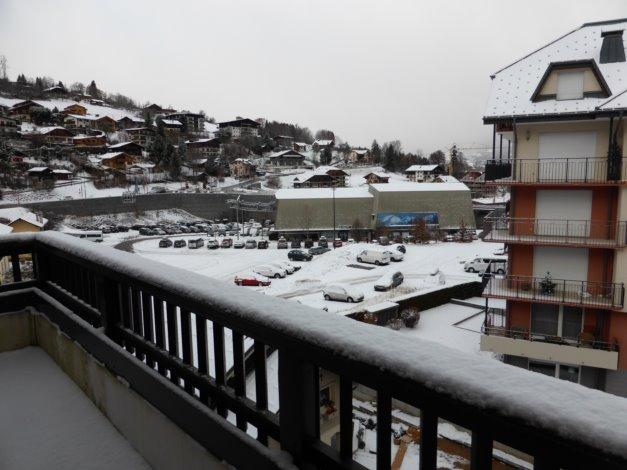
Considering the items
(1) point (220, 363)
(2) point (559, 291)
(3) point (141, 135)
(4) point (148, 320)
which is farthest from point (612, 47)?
(3) point (141, 135)

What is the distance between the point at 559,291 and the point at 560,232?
5.62 feet

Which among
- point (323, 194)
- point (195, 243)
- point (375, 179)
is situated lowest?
point (195, 243)

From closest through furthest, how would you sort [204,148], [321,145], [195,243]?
[195,243]
[204,148]
[321,145]

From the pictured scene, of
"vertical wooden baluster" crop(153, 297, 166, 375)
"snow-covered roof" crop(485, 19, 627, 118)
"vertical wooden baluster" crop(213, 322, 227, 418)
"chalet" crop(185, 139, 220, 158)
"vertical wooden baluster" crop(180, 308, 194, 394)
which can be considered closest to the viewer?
"vertical wooden baluster" crop(213, 322, 227, 418)

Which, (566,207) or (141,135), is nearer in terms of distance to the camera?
(566,207)

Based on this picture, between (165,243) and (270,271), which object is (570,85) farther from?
(165,243)

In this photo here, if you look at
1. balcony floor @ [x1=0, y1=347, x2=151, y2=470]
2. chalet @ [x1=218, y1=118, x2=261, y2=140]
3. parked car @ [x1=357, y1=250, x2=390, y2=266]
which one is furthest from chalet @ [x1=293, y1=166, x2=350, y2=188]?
balcony floor @ [x1=0, y1=347, x2=151, y2=470]

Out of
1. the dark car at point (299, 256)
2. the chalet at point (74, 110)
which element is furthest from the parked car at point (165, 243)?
the chalet at point (74, 110)

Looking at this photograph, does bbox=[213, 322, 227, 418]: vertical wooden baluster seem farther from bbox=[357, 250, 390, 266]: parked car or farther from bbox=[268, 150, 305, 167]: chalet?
bbox=[268, 150, 305, 167]: chalet

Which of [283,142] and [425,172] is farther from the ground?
[283,142]

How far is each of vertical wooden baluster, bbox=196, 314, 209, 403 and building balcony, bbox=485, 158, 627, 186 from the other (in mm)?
11882

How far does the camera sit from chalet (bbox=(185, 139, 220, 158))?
7894cm

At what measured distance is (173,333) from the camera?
2.32 meters

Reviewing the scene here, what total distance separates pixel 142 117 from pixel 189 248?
7595cm
